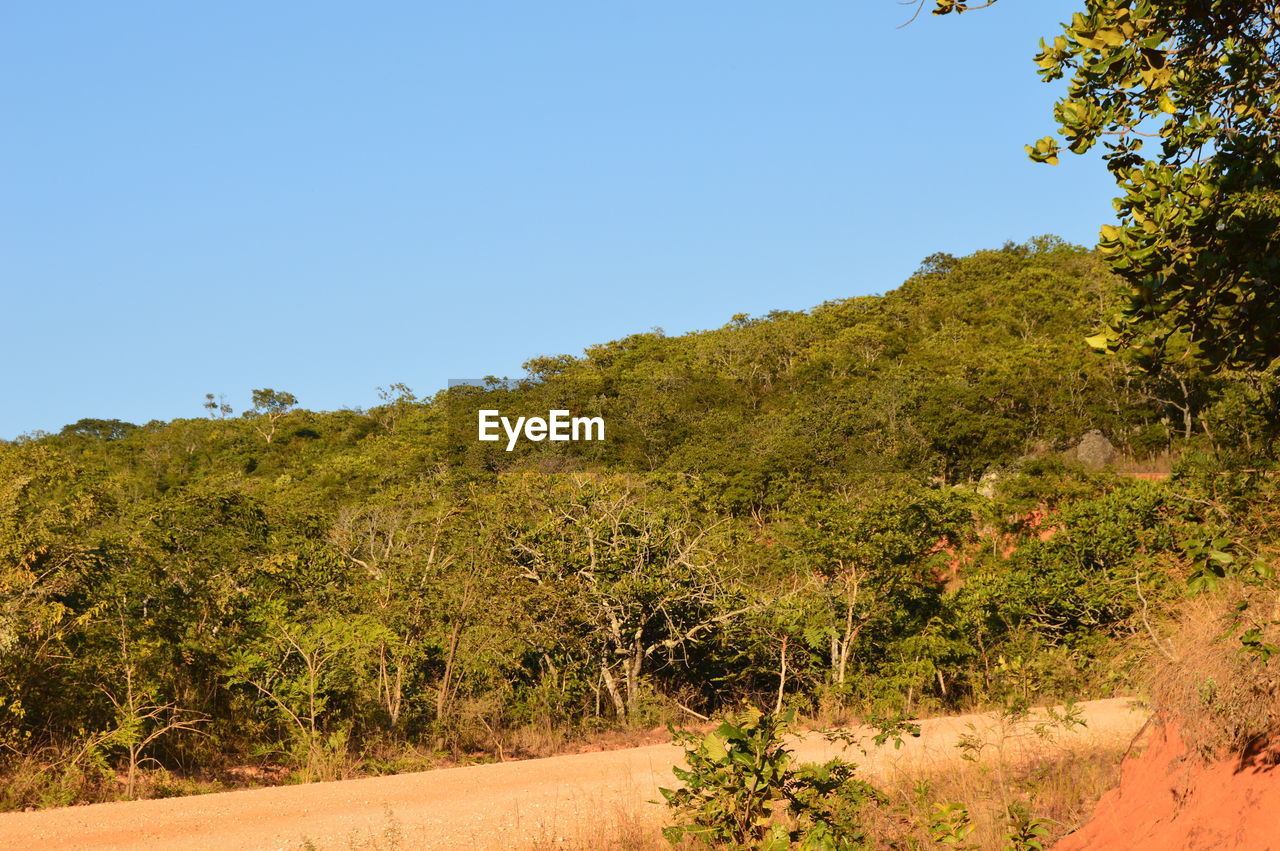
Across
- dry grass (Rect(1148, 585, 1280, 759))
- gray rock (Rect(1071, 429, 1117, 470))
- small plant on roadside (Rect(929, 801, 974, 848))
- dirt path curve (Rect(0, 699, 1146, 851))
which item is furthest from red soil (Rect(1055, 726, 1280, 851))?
gray rock (Rect(1071, 429, 1117, 470))

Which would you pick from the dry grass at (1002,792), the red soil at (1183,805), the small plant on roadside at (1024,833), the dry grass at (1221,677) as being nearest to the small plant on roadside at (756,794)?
→ the dry grass at (1002,792)

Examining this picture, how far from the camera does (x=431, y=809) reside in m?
8.32

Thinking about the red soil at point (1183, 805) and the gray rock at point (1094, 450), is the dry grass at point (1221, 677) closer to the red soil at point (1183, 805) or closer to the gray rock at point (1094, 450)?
the red soil at point (1183, 805)

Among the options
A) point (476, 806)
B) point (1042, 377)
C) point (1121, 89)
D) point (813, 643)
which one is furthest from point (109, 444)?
point (1121, 89)

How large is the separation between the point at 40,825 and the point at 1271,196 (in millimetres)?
9060

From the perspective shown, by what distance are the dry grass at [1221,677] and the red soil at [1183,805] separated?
0.13m

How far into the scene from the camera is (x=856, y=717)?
579 inches

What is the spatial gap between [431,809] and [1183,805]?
5471mm

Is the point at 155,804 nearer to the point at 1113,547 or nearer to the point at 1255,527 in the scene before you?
the point at 1255,527

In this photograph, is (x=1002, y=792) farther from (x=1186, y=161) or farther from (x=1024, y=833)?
(x=1186, y=161)

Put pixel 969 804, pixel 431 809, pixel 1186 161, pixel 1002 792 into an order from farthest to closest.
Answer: pixel 431 809, pixel 1002 792, pixel 969 804, pixel 1186 161

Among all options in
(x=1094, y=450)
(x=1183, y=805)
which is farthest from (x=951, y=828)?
(x=1094, y=450)

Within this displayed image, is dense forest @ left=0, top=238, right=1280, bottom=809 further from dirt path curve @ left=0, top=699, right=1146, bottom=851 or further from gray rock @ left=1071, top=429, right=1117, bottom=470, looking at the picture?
gray rock @ left=1071, top=429, right=1117, bottom=470

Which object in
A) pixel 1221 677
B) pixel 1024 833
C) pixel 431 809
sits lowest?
pixel 431 809
